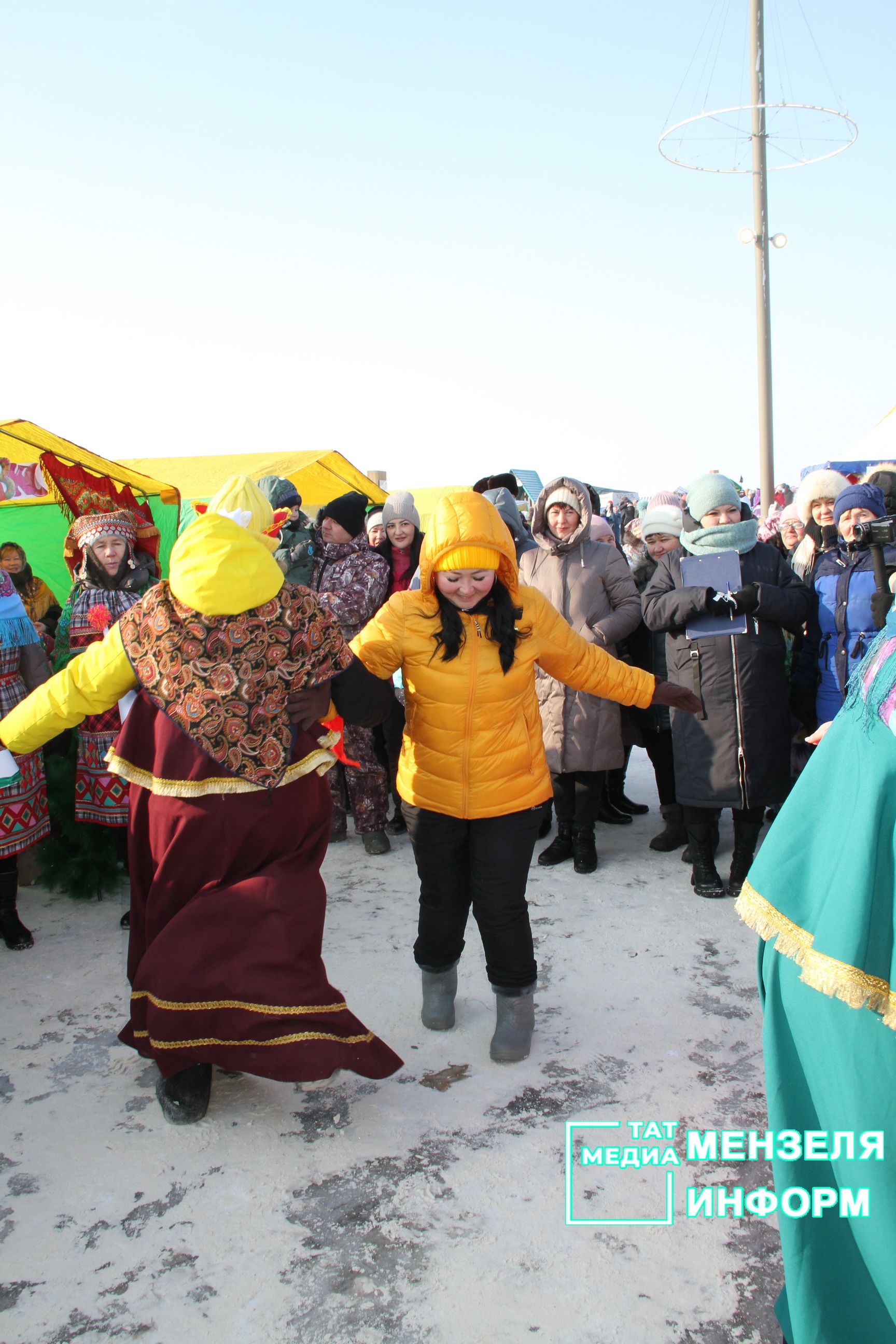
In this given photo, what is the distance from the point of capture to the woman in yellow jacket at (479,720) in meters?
3.08

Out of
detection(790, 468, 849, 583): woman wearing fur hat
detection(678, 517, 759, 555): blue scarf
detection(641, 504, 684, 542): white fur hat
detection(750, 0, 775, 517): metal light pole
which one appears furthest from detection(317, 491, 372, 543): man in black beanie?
detection(750, 0, 775, 517): metal light pole

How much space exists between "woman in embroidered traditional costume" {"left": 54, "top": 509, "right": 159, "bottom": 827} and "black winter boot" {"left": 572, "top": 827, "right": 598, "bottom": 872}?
2.29 m

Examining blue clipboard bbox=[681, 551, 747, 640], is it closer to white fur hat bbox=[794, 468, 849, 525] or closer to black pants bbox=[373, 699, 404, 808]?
white fur hat bbox=[794, 468, 849, 525]

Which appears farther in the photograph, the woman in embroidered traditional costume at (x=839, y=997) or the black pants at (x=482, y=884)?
the black pants at (x=482, y=884)

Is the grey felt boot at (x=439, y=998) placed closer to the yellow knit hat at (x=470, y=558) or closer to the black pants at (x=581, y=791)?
the yellow knit hat at (x=470, y=558)

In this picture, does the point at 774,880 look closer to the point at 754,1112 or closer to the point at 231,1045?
the point at 754,1112

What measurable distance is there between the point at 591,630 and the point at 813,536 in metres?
1.57

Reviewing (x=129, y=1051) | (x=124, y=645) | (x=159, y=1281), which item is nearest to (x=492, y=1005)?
(x=129, y=1051)

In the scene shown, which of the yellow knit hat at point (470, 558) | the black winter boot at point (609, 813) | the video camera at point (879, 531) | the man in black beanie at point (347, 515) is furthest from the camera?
the black winter boot at point (609, 813)

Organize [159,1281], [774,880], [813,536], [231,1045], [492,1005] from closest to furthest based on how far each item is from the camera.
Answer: [774,880] → [159,1281] → [231,1045] → [492,1005] → [813,536]

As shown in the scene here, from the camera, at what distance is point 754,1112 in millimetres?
2791

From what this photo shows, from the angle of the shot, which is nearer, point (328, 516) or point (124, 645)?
point (124, 645)

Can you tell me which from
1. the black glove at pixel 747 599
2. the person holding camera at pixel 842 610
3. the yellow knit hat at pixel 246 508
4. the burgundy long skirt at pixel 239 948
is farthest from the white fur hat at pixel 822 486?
the burgundy long skirt at pixel 239 948

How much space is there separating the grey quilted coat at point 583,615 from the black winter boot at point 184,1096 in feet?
8.34
